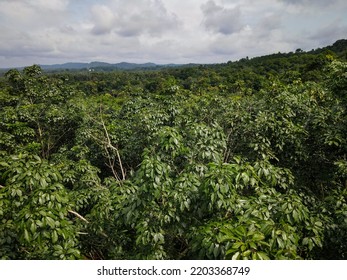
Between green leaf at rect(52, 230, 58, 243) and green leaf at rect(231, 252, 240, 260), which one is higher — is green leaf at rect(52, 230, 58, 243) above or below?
below

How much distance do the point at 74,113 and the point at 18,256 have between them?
767cm

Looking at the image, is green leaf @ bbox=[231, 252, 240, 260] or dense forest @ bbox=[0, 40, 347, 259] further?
dense forest @ bbox=[0, 40, 347, 259]

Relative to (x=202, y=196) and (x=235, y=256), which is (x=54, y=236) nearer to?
(x=202, y=196)

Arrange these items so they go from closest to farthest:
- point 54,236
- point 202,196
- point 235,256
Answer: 1. point 235,256
2. point 54,236
3. point 202,196

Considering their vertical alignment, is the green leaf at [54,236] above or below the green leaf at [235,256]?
below

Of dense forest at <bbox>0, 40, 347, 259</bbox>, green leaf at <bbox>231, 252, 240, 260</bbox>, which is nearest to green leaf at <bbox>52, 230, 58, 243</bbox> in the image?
dense forest at <bbox>0, 40, 347, 259</bbox>

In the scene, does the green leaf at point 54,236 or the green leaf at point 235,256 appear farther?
the green leaf at point 54,236

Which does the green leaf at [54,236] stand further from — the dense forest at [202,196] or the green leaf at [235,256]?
the green leaf at [235,256]

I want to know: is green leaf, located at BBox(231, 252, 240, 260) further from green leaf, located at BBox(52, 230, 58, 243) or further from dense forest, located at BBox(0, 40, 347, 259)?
green leaf, located at BBox(52, 230, 58, 243)

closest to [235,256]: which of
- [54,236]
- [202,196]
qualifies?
[202,196]

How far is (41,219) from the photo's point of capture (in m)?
2.89

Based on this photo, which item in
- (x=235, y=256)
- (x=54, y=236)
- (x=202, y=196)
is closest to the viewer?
(x=235, y=256)

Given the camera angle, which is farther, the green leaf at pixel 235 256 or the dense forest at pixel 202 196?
the dense forest at pixel 202 196

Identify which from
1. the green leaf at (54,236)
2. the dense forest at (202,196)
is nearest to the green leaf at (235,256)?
the dense forest at (202,196)
